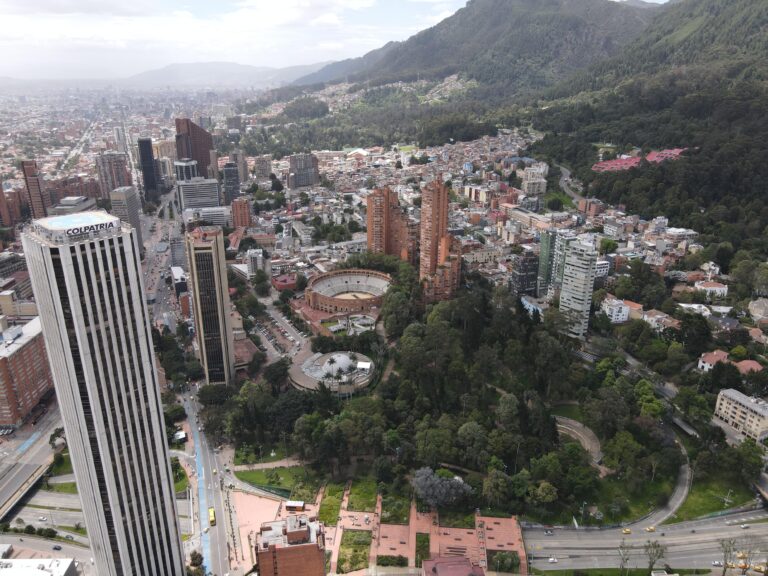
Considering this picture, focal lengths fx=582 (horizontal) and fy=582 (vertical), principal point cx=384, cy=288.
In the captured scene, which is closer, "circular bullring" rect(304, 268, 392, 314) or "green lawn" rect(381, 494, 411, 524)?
"green lawn" rect(381, 494, 411, 524)

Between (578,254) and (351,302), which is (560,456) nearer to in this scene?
(578,254)

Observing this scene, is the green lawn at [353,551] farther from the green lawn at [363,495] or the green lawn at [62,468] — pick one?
the green lawn at [62,468]

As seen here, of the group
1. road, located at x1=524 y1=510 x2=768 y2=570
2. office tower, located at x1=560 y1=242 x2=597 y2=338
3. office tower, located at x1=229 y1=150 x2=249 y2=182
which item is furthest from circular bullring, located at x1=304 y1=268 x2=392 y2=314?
office tower, located at x1=229 y1=150 x2=249 y2=182

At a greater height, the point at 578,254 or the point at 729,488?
the point at 578,254

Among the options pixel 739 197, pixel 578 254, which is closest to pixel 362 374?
pixel 578 254

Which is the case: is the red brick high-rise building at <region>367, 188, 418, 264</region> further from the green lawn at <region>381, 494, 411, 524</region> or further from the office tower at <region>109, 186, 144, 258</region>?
the green lawn at <region>381, 494, 411, 524</region>

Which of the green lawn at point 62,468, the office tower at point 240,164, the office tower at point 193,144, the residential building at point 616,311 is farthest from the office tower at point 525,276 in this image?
the office tower at point 193,144

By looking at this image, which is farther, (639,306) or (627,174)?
(627,174)
